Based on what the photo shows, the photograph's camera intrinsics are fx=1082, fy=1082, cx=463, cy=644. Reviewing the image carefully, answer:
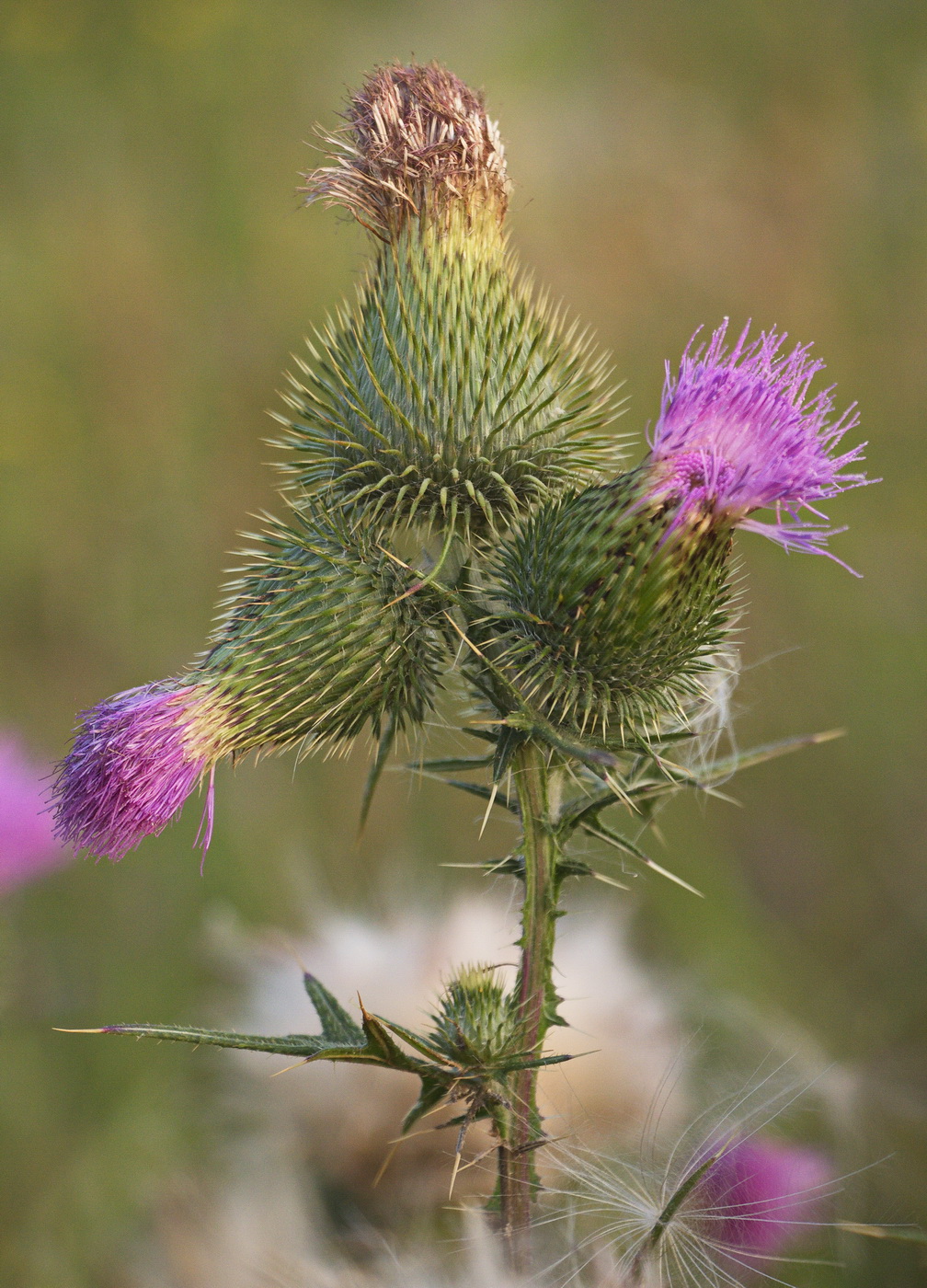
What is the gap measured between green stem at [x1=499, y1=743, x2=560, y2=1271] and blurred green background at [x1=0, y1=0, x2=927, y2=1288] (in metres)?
1.63

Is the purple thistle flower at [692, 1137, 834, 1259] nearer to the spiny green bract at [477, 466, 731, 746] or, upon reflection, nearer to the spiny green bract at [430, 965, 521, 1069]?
the spiny green bract at [430, 965, 521, 1069]

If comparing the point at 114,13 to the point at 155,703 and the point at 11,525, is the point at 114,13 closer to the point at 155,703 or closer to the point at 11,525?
the point at 11,525

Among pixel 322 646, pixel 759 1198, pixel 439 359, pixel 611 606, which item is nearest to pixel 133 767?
pixel 322 646

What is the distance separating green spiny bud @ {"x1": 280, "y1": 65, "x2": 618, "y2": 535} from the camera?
252cm

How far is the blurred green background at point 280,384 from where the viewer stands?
14.6 ft

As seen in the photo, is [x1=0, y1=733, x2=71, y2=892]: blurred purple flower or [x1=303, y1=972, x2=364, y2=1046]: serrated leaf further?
[x1=0, y1=733, x2=71, y2=892]: blurred purple flower

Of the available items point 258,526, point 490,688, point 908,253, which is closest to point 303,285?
point 258,526

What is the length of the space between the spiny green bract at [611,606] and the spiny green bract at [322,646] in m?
0.20

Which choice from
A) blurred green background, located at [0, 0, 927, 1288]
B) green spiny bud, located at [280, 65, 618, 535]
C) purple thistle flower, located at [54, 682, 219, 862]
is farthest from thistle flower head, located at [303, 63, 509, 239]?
blurred green background, located at [0, 0, 927, 1288]

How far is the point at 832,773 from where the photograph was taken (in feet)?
18.7

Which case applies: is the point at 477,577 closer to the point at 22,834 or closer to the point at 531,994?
the point at 531,994

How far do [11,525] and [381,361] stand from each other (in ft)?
12.0

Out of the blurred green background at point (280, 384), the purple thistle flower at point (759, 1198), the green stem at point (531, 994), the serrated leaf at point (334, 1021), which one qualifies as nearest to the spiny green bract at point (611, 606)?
the green stem at point (531, 994)

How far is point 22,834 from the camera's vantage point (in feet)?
11.8
